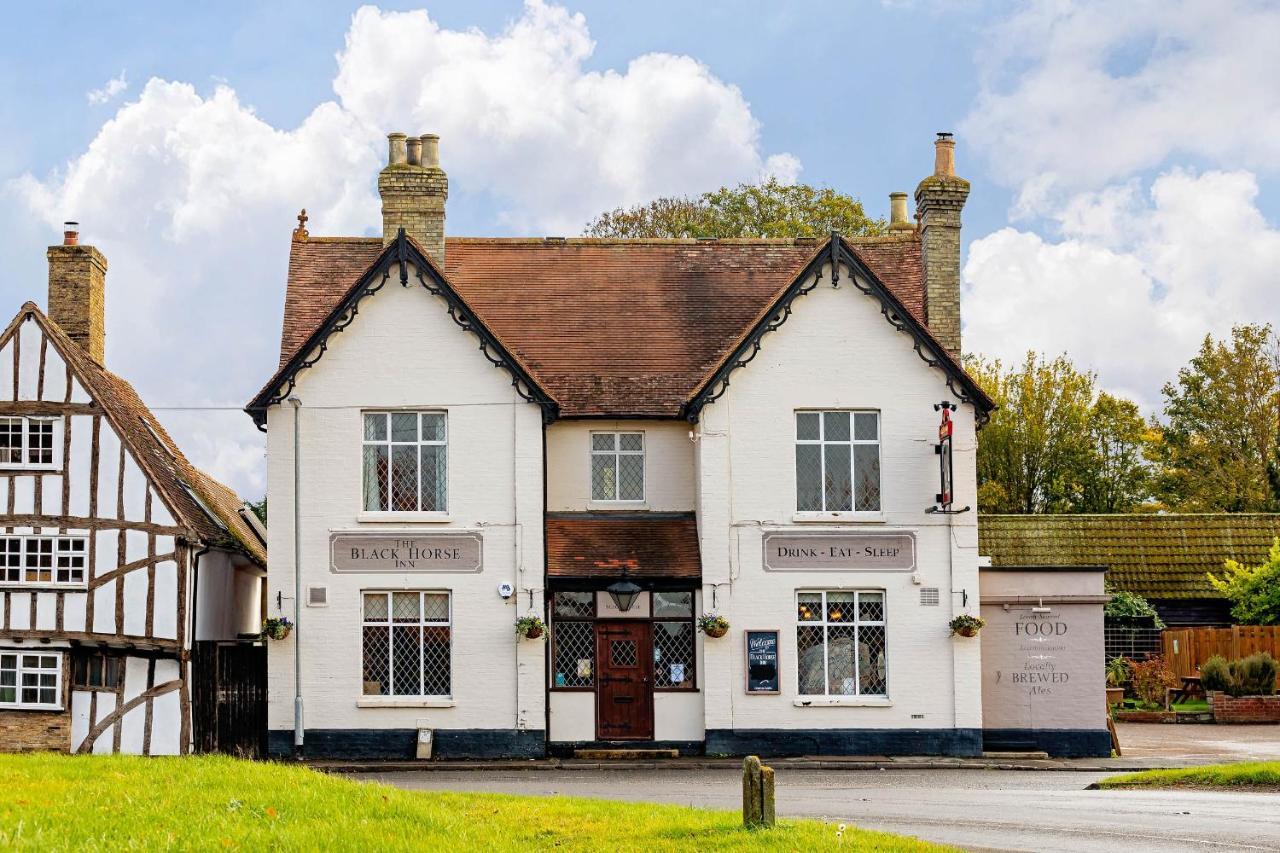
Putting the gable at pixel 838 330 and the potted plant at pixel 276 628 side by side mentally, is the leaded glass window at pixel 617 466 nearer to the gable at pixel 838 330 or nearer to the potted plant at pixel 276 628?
the gable at pixel 838 330

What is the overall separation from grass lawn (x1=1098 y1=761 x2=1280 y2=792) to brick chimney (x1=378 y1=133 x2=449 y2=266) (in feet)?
51.4

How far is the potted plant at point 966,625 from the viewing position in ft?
90.0

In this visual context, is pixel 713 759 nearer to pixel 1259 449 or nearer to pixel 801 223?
pixel 801 223

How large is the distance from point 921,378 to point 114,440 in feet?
46.4

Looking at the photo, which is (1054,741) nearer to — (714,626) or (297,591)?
(714,626)

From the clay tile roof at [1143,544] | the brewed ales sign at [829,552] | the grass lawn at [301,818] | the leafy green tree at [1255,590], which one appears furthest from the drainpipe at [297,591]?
the leafy green tree at [1255,590]

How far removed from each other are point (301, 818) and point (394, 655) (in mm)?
13736

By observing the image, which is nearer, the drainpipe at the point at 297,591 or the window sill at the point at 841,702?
the drainpipe at the point at 297,591

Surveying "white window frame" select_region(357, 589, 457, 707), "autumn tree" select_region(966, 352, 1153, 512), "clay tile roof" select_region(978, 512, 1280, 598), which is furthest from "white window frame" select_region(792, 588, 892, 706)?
"autumn tree" select_region(966, 352, 1153, 512)

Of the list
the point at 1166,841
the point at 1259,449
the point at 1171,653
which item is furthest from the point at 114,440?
the point at 1259,449

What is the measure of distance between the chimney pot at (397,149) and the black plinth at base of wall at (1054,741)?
15.3 meters

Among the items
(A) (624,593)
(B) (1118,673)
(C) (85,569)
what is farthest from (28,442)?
(B) (1118,673)

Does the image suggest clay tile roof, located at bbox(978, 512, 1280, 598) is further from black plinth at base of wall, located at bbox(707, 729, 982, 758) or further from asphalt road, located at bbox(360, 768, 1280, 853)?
asphalt road, located at bbox(360, 768, 1280, 853)

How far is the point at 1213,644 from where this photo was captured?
129 ft
